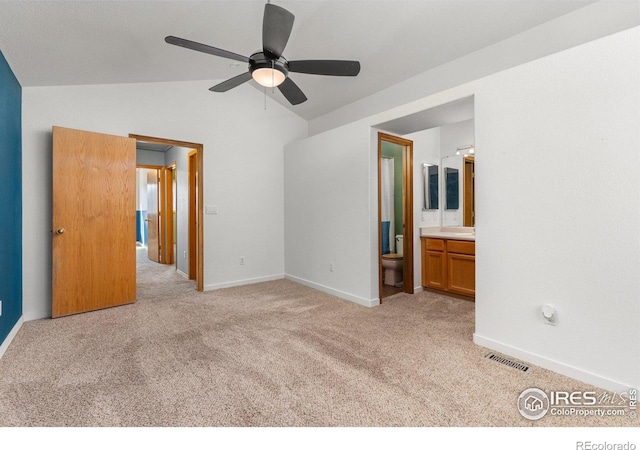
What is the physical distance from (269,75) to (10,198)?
2.45m

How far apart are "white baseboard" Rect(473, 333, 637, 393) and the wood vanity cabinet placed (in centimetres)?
131

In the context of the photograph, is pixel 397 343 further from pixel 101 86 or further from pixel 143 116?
pixel 101 86

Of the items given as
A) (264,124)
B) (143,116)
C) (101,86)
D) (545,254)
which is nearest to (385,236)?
(264,124)

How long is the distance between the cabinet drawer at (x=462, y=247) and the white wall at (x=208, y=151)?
2477 millimetres

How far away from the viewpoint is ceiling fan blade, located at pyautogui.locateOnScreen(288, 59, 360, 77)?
7.61 ft

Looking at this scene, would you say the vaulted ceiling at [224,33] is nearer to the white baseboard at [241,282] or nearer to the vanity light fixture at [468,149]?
the vanity light fixture at [468,149]

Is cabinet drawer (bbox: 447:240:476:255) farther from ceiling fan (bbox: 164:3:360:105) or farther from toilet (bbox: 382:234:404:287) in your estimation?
ceiling fan (bbox: 164:3:360:105)

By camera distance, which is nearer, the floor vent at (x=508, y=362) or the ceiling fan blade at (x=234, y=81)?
the floor vent at (x=508, y=362)

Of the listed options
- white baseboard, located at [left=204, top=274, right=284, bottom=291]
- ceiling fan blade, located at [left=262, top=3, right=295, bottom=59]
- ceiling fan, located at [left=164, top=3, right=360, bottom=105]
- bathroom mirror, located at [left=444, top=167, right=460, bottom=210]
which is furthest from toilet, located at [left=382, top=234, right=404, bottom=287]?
ceiling fan blade, located at [left=262, top=3, right=295, bottom=59]

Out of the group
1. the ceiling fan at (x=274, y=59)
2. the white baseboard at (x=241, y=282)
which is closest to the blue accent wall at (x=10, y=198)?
the ceiling fan at (x=274, y=59)

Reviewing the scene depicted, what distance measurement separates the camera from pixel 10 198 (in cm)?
264

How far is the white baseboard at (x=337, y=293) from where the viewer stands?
11.4 feet

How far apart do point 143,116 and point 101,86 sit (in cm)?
48

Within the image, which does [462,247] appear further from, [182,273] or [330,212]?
[182,273]
